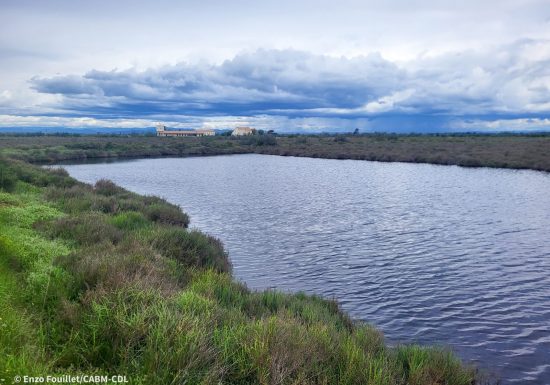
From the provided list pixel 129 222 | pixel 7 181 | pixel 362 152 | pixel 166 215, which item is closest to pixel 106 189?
pixel 7 181

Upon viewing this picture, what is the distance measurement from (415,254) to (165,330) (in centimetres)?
1467

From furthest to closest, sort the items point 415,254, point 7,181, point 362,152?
point 362,152 < point 7,181 < point 415,254

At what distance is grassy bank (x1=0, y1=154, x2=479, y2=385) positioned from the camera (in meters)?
6.14

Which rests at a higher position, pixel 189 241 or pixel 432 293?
pixel 189 241

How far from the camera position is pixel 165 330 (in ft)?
21.3

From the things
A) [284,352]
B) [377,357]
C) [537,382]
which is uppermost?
[284,352]

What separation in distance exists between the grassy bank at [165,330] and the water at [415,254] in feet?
8.65

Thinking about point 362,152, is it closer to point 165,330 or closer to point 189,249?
point 189,249

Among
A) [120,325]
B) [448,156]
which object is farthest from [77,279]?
[448,156]

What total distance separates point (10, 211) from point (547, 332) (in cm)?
1765

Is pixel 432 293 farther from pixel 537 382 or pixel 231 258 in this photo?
pixel 231 258

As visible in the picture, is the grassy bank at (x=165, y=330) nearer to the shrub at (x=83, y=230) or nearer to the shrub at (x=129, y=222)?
the shrub at (x=83, y=230)

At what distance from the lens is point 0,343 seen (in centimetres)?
584

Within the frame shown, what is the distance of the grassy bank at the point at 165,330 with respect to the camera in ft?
20.1
